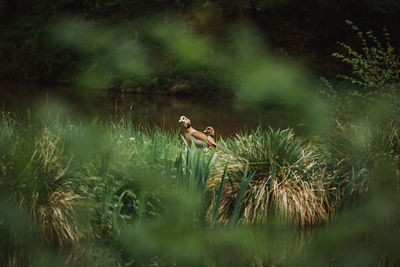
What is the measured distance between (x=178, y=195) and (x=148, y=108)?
12.7m

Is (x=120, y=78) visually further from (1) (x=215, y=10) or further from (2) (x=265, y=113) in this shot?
(2) (x=265, y=113)

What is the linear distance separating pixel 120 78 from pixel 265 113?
26.5ft

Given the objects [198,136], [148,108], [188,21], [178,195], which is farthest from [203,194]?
[188,21]

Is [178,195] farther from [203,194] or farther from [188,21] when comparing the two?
[188,21]

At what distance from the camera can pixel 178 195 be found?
6.25 meters

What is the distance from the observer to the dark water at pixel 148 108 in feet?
50.9

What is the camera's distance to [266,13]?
2527 cm

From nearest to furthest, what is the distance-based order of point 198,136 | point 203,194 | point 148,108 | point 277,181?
point 203,194 → point 277,181 → point 198,136 → point 148,108

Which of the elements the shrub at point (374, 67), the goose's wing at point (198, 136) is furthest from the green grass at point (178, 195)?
the goose's wing at point (198, 136)

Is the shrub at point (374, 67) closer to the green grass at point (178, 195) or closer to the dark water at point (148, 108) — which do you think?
the green grass at point (178, 195)

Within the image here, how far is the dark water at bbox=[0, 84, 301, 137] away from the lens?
15.5 metres

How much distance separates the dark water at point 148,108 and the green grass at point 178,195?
22.4 ft

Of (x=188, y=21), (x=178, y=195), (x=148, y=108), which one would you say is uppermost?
(x=188, y=21)

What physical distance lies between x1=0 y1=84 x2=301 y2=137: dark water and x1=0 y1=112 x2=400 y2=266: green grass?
6818 mm
